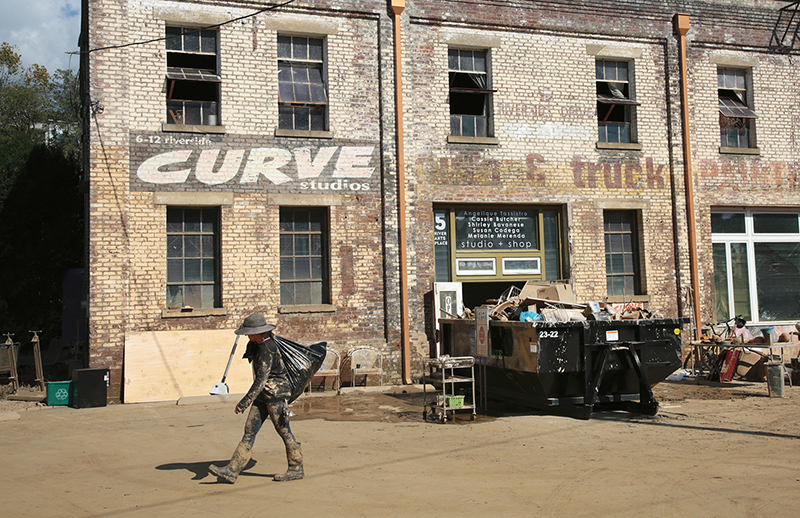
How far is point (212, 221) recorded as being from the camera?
12562 millimetres

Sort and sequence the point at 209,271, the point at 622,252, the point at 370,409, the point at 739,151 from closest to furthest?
1. the point at 370,409
2. the point at 209,271
3. the point at 622,252
4. the point at 739,151

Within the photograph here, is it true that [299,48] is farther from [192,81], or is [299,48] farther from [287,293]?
[287,293]

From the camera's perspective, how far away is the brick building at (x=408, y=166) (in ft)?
39.1

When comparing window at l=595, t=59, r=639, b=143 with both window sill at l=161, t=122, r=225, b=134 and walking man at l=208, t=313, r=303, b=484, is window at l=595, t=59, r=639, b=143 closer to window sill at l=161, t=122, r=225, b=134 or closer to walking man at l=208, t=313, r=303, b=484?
window sill at l=161, t=122, r=225, b=134

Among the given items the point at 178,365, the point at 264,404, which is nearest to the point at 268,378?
the point at 264,404

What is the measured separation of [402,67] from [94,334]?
7772mm

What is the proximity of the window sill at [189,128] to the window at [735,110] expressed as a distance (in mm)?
11416

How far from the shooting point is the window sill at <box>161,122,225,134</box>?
1209 centimetres

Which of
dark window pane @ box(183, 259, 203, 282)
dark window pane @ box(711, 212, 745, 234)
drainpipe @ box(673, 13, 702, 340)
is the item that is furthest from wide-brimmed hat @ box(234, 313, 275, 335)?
dark window pane @ box(711, 212, 745, 234)

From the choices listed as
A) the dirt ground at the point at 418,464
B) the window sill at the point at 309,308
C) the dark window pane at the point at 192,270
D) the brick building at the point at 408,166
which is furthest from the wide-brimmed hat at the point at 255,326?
the dark window pane at the point at 192,270

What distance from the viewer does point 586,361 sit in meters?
8.84

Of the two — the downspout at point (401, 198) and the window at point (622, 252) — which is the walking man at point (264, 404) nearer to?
the downspout at point (401, 198)

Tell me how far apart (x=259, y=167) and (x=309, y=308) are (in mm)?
2881

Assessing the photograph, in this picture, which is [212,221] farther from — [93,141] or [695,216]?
[695,216]
